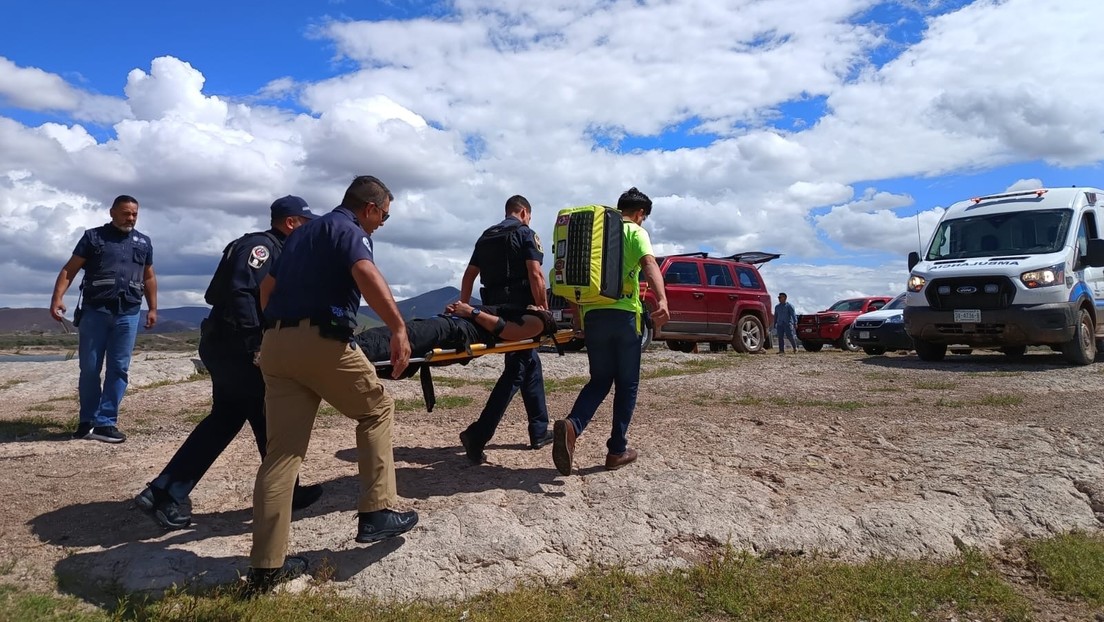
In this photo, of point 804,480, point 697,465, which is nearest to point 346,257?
point 697,465

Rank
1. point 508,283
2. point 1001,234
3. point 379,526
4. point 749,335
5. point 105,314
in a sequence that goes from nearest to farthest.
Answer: point 379,526, point 508,283, point 105,314, point 1001,234, point 749,335

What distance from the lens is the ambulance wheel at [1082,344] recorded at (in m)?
11.0

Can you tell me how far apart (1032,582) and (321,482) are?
3903 millimetres

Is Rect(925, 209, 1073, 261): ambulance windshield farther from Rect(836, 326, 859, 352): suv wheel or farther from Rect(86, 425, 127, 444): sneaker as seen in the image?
Rect(86, 425, 127, 444): sneaker

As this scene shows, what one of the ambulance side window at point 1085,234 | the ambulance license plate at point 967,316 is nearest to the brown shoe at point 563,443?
the ambulance license plate at point 967,316

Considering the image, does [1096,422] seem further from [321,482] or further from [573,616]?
[321,482]

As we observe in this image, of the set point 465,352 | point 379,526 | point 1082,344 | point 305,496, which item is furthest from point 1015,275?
point 379,526

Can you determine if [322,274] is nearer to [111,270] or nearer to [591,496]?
[591,496]

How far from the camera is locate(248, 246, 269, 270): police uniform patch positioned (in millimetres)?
4250

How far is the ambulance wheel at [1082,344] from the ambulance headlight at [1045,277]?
721 mm

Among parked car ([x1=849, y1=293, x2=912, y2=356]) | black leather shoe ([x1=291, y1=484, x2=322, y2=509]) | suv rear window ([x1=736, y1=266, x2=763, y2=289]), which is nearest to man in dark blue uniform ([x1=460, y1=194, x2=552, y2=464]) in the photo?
black leather shoe ([x1=291, y1=484, x2=322, y2=509])

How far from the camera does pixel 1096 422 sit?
614cm

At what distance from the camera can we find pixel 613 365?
5016mm

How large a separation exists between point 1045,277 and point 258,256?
10.3m
